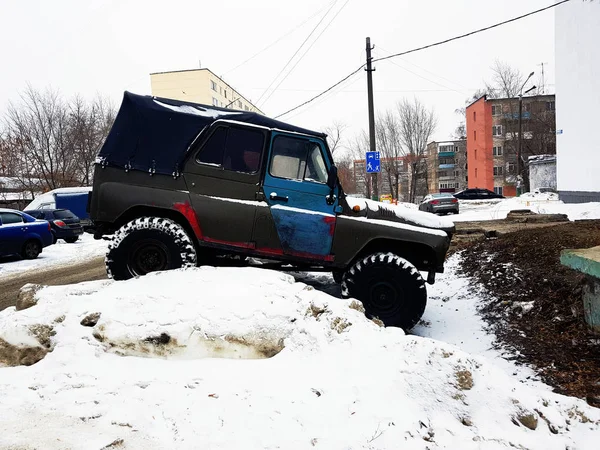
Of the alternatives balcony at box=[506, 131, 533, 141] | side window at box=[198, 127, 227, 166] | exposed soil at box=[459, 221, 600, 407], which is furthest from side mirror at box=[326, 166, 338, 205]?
balcony at box=[506, 131, 533, 141]

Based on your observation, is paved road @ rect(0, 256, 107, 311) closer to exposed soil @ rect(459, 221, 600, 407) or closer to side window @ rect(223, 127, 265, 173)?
side window @ rect(223, 127, 265, 173)

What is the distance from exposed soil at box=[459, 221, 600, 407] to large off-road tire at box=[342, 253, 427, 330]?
1.03 meters

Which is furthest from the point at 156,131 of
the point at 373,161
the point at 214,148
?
the point at 373,161

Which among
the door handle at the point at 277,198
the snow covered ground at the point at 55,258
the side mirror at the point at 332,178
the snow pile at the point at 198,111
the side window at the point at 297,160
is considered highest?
the snow pile at the point at 198,111

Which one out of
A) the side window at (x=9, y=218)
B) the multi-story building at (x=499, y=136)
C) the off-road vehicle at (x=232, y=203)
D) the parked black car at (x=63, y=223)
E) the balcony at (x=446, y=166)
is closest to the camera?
the off-road vehicle at (x=232, y=203)

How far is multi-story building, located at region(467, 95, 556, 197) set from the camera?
52719 mm

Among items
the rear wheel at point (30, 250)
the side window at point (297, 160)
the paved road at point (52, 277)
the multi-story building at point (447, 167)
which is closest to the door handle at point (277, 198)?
the side window at point (297, 160)

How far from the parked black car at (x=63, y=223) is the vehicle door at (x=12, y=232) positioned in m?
4.85

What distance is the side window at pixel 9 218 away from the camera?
11360 mm

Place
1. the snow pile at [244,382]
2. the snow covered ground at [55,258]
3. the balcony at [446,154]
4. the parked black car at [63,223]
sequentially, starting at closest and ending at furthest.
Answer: the snow pile at [244,382] → the snow covered ground at [55,258] → the parked black car at [63,223] → the balcony at [446,154]

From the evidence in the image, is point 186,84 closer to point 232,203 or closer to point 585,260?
point 232,203

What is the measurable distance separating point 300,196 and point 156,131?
1.85m

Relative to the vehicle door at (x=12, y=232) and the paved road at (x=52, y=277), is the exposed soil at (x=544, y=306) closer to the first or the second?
the paved road at (x=52, y=277)

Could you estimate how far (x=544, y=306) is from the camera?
4941 mm
